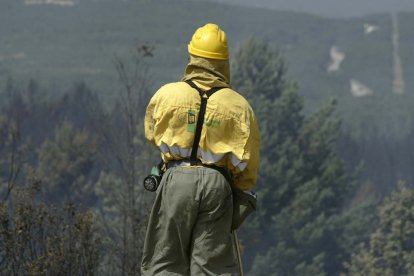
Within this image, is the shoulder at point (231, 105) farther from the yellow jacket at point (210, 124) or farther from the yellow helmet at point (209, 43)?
the yellow helmet at point (209, 43)

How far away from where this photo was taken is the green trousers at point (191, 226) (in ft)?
15.6

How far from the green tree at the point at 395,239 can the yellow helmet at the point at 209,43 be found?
3965 centimetres

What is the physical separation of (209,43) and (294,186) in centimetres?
5471

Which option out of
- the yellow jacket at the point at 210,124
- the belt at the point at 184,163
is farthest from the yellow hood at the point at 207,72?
the belt at the point at 184,163

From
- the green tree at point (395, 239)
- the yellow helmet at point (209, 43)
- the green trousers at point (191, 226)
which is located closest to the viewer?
the green trousers at point (191, 226)

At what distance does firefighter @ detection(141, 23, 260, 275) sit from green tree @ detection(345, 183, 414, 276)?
3964 cm

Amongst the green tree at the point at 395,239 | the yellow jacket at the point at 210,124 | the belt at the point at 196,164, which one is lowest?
the green tree at the point at 395,239

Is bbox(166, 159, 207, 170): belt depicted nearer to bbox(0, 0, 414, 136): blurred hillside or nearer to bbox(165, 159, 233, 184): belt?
bbox(165, 159, 233, 184): belt

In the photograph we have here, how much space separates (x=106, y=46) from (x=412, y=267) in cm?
11189

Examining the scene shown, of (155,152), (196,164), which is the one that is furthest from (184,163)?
(155,152)

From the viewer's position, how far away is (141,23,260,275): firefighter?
4.77 meters

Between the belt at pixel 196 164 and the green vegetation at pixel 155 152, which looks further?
the green vegetation at pixel 155 152

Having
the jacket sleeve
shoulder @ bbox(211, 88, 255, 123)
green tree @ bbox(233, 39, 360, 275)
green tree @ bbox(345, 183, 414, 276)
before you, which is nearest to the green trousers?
the jacket sleeve

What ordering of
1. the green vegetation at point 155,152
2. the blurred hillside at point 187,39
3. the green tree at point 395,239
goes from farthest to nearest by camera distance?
the blurred hillside at point 187,39 → the green tree at point 395,239 → the green vegetation at point 155,152
